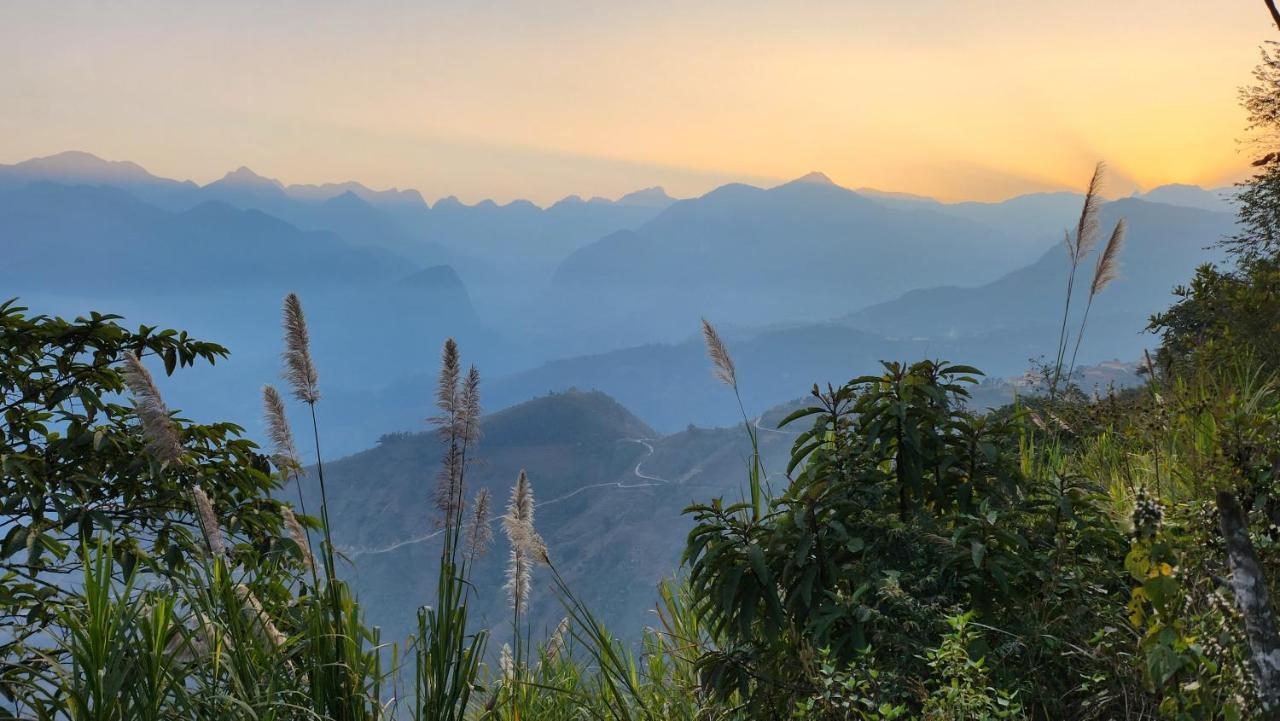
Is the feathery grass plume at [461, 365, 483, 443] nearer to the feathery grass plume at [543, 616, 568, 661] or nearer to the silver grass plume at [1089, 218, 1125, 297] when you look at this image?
the feathery grass plume at [543, 616, 568, 661]

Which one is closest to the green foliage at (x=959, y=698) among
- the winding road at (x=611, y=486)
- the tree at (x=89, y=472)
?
the tree at (x=89, y=472)

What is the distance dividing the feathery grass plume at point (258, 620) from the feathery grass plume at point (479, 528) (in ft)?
2.46

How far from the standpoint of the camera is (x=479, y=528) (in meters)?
3.10

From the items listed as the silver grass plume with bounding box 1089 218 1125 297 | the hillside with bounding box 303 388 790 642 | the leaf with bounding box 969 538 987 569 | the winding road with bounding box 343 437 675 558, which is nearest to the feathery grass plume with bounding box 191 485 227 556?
the leaf with bounding box 969 538 987 569

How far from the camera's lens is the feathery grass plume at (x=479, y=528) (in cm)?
306

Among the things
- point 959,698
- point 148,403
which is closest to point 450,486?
point 148,403

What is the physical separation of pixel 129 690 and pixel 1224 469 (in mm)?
3602

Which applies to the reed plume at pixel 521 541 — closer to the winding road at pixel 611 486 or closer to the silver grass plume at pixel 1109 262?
the silver grass plume at pixel 1109 262

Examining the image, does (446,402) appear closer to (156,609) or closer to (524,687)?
(156,609)

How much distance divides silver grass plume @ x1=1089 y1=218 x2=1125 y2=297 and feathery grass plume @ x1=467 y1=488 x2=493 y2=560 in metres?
3.65

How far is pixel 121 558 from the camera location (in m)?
3.16

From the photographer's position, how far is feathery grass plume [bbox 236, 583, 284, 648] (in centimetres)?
240

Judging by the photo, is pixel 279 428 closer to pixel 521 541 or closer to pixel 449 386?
pixel 449 386

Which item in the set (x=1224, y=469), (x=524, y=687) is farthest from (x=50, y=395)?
(x=1224, y=469)
